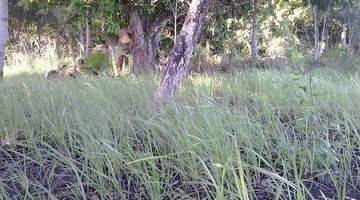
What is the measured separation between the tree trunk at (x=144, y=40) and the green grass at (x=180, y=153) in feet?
18.3

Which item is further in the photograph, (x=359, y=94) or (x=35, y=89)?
(x=35, y=89)

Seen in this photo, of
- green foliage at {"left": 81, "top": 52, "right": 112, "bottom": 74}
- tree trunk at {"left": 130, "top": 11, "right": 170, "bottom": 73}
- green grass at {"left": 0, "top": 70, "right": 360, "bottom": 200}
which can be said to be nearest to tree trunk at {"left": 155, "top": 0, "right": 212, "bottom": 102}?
green grass at {"left": 0, "top": 70, "right": 360, "bottom": 200}

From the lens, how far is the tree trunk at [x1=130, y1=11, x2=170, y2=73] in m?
8.52

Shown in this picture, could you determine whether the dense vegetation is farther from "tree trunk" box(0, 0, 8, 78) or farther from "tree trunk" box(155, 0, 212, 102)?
"tree trunk" box(0, 0, 8, 78)

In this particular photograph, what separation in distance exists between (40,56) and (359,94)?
23.4 feet

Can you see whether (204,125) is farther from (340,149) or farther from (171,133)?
(340,149)

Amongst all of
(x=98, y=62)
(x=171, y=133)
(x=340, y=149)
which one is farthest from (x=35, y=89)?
(x=98, y=62)

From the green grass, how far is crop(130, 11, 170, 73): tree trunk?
558 centimetres

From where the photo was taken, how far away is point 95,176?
75.5 inches

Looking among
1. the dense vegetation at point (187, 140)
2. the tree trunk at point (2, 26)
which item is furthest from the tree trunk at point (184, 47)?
the tree trunk at point (2, 26)

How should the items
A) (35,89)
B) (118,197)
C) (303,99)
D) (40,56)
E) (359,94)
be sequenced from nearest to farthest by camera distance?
(118,197)
(303,99)
(359,94)
(35,89)
(40,56)

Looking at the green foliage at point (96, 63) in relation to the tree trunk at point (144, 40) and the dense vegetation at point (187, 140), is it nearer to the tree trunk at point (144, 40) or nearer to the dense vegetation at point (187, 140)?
the tree trunk at point (144, 40)

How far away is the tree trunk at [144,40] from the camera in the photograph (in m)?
8.52

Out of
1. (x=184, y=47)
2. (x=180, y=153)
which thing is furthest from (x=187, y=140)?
(x=184, y=47)
